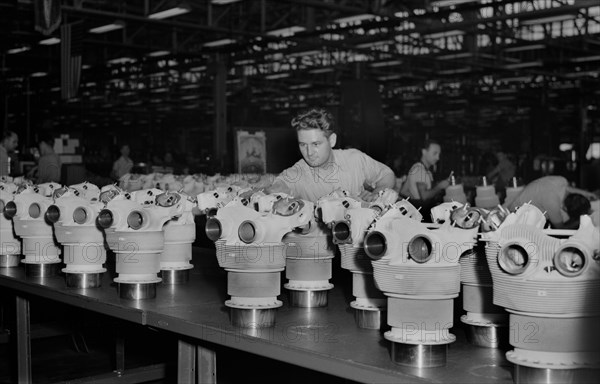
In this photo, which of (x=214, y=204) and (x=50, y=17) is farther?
(x=50, y=17)

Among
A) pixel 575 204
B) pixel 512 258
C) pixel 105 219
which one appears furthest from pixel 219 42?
pixel 512 258

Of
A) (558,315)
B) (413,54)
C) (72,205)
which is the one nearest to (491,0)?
(413,54)

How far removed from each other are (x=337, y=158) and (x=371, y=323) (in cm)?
142

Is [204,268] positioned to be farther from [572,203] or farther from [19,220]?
[572,203]

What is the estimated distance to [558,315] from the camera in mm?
1662

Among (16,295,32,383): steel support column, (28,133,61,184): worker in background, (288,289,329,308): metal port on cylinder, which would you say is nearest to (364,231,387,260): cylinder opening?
(288,289,329,308): metal port on cylinder

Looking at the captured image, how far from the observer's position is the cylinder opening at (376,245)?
193 cm

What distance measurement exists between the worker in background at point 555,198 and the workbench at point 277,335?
2.14 m

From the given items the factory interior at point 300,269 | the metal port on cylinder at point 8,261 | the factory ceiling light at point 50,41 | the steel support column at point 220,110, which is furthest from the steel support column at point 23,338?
the factory ceiling light at point 50,41

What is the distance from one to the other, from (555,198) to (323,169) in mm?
2315

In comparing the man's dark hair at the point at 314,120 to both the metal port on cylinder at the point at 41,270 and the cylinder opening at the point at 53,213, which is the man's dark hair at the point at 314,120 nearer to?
the cylinder opening at the point at 53,213

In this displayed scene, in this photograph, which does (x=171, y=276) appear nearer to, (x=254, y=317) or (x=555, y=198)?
(x=254, y=317)

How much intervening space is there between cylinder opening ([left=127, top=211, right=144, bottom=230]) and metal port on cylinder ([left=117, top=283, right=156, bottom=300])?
209 millimetres

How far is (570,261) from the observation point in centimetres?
164
